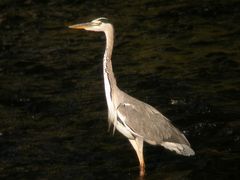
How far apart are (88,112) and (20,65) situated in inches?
111

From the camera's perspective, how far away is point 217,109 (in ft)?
34.9

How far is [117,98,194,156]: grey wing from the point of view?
868cm

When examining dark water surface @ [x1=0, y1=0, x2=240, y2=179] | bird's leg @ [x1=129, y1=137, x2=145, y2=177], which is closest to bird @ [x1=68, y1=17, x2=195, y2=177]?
bird's leg @ [x1=129, y1=137, x2=145, y2=177]

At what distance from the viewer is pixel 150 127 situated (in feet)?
28.9

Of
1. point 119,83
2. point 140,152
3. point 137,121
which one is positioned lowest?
point 119,83

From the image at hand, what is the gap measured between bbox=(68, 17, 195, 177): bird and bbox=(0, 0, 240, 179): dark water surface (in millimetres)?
334

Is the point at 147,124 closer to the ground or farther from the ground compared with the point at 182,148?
farther from the ground

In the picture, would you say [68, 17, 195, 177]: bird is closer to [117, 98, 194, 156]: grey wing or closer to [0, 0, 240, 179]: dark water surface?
[117, 98, 194, 156]: grey wing

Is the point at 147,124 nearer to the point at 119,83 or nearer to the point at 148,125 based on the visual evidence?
the point at 148,125

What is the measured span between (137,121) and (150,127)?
196 millimetres

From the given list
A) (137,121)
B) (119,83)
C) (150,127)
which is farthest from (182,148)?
(119,83)

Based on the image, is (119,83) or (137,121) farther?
(119,83)

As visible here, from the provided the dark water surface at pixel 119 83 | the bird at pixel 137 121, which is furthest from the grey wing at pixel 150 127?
the dark water surface at pixel 119 83

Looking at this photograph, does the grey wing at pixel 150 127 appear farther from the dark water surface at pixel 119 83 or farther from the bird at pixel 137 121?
the dark water surface at pixel 119 83
